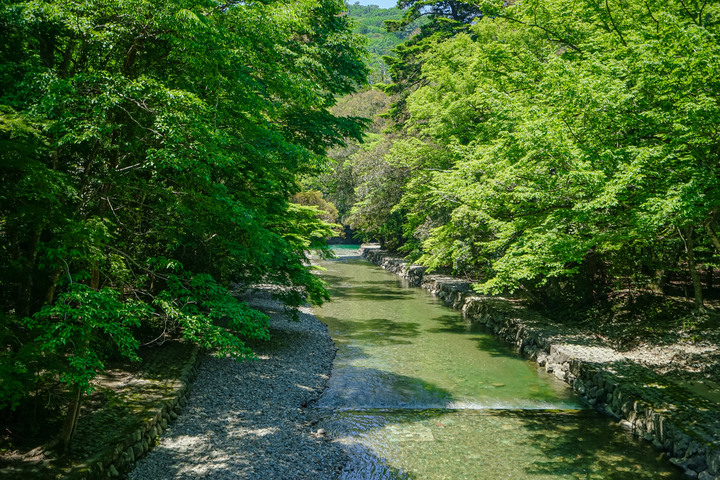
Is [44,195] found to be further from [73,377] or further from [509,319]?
[509,319]

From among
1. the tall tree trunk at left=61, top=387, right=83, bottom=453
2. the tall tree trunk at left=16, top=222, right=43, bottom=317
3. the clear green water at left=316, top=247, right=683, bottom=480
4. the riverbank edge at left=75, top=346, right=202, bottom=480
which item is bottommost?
the clear green water at left=316, top=247, right=683, bottom=480

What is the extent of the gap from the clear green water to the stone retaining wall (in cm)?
262

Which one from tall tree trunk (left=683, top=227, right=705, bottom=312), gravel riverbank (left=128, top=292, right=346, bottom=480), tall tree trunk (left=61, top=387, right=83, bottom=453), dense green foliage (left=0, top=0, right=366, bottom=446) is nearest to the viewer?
dense green foliage (left=0, top=0, right=366, bottom=446)

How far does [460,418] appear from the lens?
838 cm

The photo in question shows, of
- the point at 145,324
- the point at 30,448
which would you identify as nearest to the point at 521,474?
the point at 30,448

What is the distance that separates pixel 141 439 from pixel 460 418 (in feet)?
18.0

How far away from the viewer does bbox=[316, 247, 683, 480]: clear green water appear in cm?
668

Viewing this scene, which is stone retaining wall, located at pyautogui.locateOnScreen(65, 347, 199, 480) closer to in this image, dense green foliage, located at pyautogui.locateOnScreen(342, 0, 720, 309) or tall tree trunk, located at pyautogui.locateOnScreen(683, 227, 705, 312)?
dense green foliage, located at pyautogui.locateOnScreen(342, 0, 720, 309)

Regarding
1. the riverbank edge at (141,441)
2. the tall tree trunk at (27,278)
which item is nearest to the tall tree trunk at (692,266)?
the riverbank edge at (141,441)

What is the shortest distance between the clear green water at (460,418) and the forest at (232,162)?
2335 millimetres

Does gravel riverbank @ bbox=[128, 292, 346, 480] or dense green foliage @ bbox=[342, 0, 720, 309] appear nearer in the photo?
gravel riverbank @ bbox=[128, 292, 346, 480]

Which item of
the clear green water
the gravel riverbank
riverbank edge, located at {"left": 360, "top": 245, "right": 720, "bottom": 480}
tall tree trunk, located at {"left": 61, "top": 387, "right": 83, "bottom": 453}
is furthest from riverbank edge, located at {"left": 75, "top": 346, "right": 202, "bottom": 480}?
riverbank edge, located at {"left": 360, "top": 245, "right": 720, "bottom": 480}

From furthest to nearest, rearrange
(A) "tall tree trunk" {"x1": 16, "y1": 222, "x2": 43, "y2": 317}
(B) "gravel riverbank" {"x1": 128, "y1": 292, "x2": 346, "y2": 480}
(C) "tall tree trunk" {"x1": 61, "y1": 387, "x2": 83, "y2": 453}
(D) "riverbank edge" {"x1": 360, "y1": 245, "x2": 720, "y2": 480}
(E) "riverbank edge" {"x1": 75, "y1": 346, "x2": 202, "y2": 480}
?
(D) "riverbank edge" {"x1": 360, "y1": 245, "x2": 720, "y2": 480} < (B) "gravel riverbank" {"x1": 128, "y1": 292, "x2": 346, "y2": 480} < (A) "tall tree trunk" {"x1": 16, "y1": 222, "x2": 43, "y2": 317} < (C) "tall tree trunk" {"x1": 61, "y1": 387, "x2": 83, "y2": 453} < (E) "riverbank edge" {"x1": 75, "y1": 346, "x2": 202, "y2": 480}

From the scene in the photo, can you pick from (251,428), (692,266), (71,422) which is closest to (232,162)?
(71,422)
